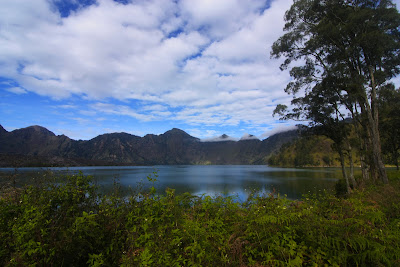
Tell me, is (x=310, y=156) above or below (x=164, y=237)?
below

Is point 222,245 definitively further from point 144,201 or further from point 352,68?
point 352,68

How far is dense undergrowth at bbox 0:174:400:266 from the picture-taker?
3.32 meters

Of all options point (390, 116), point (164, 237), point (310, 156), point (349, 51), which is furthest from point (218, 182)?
point (310, 156)

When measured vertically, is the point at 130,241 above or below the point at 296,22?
below

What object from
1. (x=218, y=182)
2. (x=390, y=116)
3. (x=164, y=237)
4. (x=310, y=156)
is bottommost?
(x=218, y=182)

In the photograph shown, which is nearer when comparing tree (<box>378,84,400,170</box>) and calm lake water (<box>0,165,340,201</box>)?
calm lake water (<box>0,165,340,201</box>)

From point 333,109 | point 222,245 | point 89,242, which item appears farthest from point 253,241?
point 333,109

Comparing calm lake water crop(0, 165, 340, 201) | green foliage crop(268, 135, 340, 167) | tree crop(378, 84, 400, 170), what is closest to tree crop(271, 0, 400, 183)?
tree crop(378, 84, 400, 170)

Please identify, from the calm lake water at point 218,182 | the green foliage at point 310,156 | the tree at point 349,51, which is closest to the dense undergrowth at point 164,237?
the calm lake water at point 218,182

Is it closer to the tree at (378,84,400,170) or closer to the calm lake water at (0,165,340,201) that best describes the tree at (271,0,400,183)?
the tree at (378,84,400,170)

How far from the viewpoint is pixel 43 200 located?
423 centimetres

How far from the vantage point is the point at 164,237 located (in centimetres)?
388

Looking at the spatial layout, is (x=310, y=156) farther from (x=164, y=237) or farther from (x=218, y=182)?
(x=164, y=237)

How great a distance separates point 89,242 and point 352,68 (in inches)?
828
